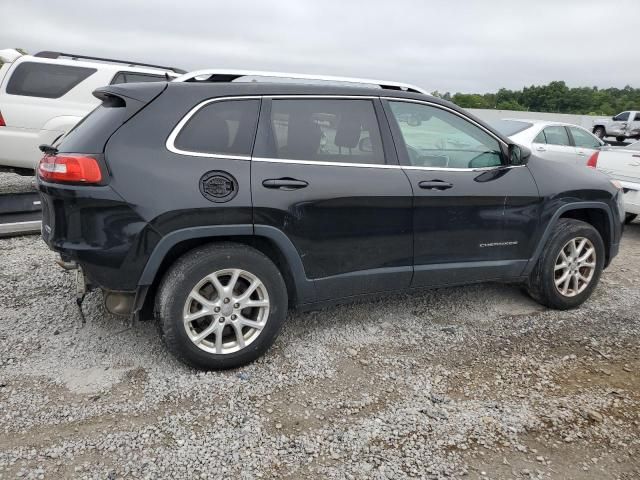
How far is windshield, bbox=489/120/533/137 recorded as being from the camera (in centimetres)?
962

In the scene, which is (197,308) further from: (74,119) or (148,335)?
(74,119)

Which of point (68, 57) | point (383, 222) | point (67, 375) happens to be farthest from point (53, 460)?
point (68, 57)

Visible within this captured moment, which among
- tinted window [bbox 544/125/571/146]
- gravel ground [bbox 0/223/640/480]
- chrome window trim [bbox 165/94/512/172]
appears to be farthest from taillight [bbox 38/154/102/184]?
tinted window [bbox 544/125/571/146]

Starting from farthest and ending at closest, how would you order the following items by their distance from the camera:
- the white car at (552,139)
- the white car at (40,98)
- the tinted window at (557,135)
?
the tinted window at (557,135) → the white car at (552,139) → the white car at (40,98)

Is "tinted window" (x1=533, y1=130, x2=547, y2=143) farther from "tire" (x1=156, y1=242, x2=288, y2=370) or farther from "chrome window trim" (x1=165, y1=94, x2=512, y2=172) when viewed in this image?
"tire" (x1=156, y1=242, x2=288, y2=370)

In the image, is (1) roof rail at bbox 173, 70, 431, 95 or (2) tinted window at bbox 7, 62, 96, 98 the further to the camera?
(2) tinted window at bbox 7, 62, 96, 98

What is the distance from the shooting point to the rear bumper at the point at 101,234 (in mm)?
2768

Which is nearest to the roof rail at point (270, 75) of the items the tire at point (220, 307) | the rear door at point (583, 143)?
the tire at point (220, 307)

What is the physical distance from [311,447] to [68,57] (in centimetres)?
717

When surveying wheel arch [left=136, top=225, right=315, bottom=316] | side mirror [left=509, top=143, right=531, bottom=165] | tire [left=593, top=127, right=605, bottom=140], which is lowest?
wheel arch [left=136, top=225, right=315, bottom=316]

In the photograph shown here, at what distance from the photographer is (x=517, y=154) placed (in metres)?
3.92

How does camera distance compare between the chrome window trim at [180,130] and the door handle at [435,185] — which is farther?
the door handle at [435,185]

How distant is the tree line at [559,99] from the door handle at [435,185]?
177 ft

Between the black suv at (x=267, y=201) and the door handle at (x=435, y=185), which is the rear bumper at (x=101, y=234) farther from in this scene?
the door handle at (x=435, y=185)
